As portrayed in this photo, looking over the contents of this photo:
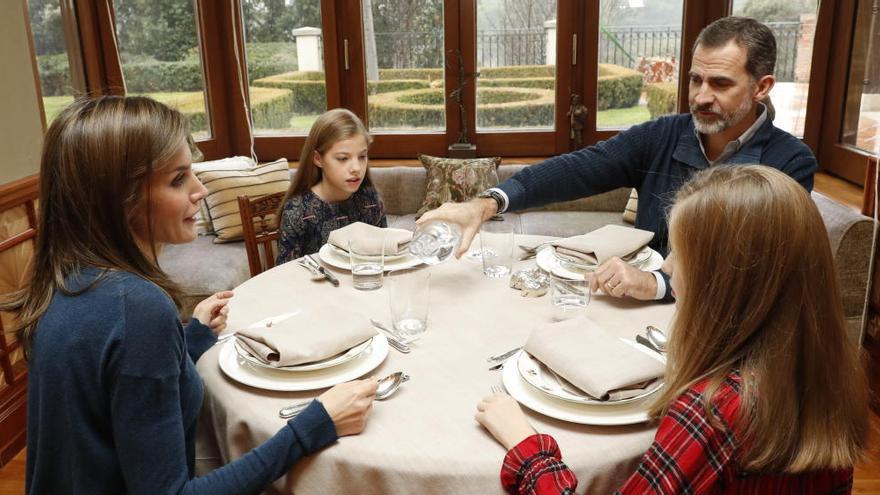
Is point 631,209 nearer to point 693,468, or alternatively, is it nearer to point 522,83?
point 522,83

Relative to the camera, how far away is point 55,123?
42.0 inches

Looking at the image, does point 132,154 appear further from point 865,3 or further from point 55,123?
A: point 865,3

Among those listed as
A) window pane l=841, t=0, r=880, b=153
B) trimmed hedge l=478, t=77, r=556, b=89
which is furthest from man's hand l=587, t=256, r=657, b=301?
trimmed hedge l=478, t=77, r=556, b=89

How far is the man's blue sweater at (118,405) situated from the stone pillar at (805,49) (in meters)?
3.54

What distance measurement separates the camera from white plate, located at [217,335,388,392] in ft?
4.03

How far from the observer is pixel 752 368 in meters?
0.96

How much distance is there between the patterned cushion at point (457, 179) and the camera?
12.9 ft

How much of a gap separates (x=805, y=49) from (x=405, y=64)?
2.27 metres

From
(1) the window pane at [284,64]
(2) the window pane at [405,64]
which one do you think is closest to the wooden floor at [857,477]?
(1) the window pane at [284,64]

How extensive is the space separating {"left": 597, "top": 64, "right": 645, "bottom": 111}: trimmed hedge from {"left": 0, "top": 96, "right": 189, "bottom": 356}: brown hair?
3.65 meters

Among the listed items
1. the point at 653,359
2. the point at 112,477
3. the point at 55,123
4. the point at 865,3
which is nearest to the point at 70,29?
the point at 55,123

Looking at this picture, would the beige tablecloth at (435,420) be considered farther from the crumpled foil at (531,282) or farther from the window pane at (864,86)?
the window pane at (864,86)

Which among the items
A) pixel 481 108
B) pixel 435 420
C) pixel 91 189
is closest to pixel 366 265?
pixel 435 420

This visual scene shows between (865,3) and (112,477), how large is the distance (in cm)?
361
